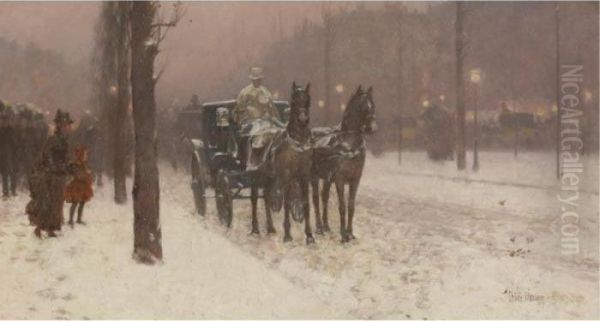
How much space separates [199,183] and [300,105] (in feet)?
14.0

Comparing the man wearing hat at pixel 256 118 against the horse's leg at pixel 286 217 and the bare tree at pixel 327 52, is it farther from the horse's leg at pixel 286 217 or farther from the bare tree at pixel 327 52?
the bare tree at pixel 327 52

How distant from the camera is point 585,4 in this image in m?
19.2

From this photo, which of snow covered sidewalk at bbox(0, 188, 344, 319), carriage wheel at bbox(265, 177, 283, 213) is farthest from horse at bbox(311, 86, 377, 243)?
snow covered sidewalk at bbox(0, 188, 344, 319)

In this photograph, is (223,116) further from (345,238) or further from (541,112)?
(541,112)

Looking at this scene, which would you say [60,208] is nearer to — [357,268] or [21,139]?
[21,139]

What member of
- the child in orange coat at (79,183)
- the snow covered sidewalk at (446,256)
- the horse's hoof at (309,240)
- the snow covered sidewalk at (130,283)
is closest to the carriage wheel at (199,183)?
the snow covered sidewalk at (446,256)

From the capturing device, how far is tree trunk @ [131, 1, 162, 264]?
788cm

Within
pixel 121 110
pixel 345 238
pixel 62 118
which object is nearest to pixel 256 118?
pixel 345 238

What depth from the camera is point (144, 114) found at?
7902 millimetres

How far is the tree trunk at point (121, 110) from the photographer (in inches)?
474

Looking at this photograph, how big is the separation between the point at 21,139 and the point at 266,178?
11.9ft

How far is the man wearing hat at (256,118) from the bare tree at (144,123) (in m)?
2.56

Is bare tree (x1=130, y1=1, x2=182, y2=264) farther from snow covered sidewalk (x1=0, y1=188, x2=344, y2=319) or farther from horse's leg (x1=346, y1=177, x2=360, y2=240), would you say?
horse's leg (x1=346, y1=177, x2=360, y2=240)

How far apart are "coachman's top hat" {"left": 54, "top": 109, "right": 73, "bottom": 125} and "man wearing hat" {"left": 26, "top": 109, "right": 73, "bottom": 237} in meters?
0.01
